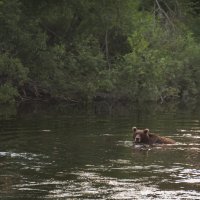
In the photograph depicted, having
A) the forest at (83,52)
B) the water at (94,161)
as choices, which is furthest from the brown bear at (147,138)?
the forest at (83,52)

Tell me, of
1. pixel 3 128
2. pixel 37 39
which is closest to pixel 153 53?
pixel 37 39

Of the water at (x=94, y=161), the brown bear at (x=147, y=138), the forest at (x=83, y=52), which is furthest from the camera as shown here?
the forest at (x=83, y=52)

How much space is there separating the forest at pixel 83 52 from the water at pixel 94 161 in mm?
12166

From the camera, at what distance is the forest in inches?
1737

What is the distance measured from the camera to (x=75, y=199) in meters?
13.6

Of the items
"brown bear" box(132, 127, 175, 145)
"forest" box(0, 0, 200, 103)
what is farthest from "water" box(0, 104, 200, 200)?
"forest" box(0, 0, 200, 103)

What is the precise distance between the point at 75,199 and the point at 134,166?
4.73 meters

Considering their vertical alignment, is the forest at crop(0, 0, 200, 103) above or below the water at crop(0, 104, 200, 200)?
above

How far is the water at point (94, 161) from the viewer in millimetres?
14578

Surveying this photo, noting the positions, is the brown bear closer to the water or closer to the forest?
the water

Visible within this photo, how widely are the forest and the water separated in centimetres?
1217

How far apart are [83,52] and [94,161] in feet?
96.8

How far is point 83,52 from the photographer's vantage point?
1881 inches

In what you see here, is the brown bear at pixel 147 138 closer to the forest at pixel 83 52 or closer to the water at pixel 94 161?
the water at pixel 94 161
